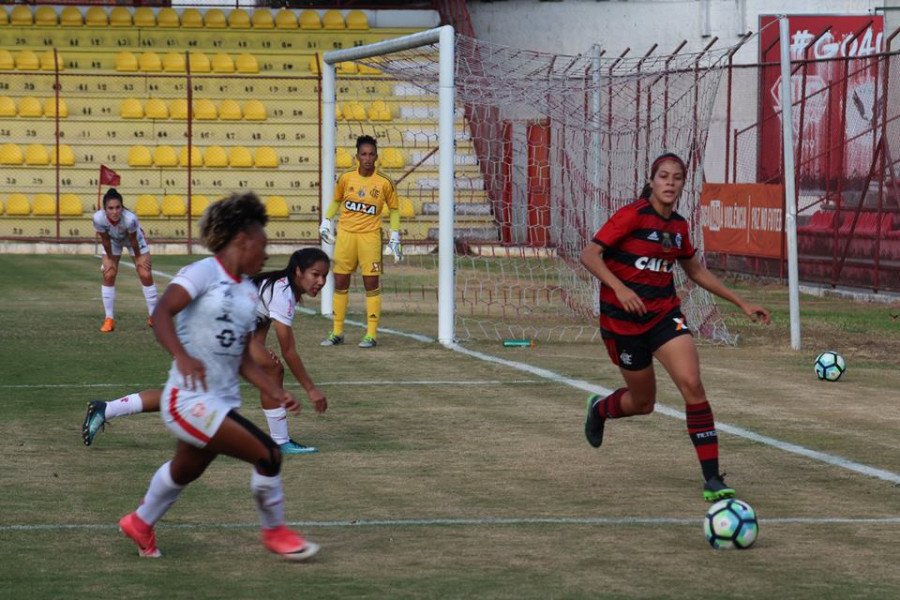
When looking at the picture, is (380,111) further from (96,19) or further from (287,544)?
(287,544)

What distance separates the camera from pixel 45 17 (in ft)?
117

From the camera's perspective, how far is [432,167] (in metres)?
32.3

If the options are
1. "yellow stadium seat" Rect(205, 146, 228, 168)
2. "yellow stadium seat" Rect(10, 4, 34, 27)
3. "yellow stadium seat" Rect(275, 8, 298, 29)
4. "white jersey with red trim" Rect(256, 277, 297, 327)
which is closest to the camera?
"white jersey with red trim" Rect(256, 277, 297, 327)

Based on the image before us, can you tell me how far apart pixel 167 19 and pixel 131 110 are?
340cm

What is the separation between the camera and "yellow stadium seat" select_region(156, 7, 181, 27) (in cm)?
→ 3612

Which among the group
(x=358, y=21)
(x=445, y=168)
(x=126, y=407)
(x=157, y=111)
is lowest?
(x=126, y=407)

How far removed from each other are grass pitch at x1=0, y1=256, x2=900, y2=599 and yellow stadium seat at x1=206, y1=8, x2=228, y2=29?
22.6 metres

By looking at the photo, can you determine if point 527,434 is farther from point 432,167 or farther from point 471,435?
point 432,167

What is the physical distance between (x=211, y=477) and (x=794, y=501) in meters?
3.26

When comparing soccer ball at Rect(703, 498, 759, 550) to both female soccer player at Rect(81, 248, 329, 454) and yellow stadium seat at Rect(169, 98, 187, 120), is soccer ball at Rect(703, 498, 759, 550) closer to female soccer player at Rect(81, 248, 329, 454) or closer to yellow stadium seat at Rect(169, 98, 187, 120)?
female soccer player at Rect(81, 248, 329, 454)

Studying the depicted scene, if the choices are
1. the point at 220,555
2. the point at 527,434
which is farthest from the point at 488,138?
the point at 220,555

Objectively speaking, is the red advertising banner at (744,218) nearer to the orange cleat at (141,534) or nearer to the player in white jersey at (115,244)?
the player in white jersey at (115,244)

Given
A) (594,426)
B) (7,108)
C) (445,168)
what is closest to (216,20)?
(7,108)

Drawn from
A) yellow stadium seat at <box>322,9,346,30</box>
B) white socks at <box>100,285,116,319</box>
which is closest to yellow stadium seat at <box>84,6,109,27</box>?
yellow stadium seat at <box>322,9,346,30</box>
